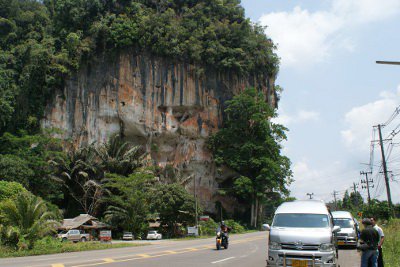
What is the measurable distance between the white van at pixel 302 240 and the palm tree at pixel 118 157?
96.3 feet

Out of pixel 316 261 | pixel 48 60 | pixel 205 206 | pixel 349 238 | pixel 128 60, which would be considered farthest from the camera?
pixel 205 206

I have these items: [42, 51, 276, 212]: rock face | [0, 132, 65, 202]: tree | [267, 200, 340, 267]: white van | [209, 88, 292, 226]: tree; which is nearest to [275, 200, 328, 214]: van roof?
[267, 200, 340, 267]: white van

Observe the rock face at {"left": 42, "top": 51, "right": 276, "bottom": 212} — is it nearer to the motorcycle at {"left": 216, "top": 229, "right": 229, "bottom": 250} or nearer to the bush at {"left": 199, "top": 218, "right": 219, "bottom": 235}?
the bush at {"left": 199, "top": 218, "right": 219, "bottom": 235}

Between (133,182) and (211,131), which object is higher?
(211,131)

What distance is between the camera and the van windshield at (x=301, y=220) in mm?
9602

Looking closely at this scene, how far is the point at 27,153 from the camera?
111ft

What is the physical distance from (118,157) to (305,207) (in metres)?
30.2

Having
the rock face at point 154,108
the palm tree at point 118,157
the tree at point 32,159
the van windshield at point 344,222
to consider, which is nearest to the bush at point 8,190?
the tree at point 32,159

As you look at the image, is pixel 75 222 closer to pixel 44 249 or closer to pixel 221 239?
pixel 44 249

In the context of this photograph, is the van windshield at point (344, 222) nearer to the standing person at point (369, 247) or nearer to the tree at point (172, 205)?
the standing person at point (369, 247)

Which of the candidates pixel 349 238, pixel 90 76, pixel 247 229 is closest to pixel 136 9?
pixel 90 76

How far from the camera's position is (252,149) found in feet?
141

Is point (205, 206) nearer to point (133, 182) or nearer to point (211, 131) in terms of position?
point (211, 131)

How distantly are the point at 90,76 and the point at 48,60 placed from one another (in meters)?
4.41
